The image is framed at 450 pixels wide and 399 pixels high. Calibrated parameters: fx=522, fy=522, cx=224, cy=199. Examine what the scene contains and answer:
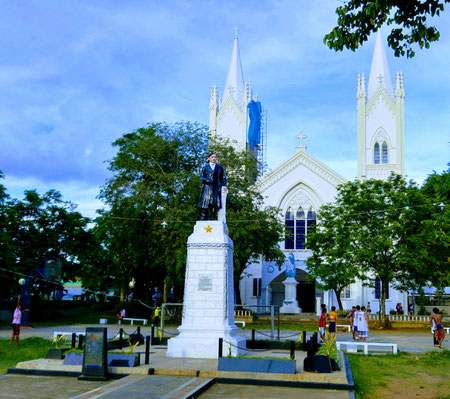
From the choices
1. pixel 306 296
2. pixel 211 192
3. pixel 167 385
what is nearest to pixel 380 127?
pixel 306 296

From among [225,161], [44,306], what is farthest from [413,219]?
[44,306]

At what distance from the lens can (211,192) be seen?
15578 mm

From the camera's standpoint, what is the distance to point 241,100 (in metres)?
53.2

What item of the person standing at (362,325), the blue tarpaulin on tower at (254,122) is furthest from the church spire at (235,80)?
the person standing at (362,325)

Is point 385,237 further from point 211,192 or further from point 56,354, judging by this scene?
point 56,354

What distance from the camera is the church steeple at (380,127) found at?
45656 mm

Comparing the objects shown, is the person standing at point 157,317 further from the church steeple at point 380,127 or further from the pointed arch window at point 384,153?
the pointed arch window at point 384,153

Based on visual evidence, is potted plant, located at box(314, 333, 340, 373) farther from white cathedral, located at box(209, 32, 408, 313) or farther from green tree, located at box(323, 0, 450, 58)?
white cathedral, located at box(209, 32, 408, 313)

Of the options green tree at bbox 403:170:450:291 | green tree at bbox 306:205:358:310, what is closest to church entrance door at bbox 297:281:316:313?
green tree at bbox 306:205:358:310

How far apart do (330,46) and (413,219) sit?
2363cm

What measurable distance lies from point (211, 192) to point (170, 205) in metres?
15.3

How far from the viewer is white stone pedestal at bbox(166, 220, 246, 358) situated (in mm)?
13789

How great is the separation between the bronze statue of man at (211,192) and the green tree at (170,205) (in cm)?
1319

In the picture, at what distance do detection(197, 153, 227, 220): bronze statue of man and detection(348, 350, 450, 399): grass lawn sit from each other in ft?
19.1
